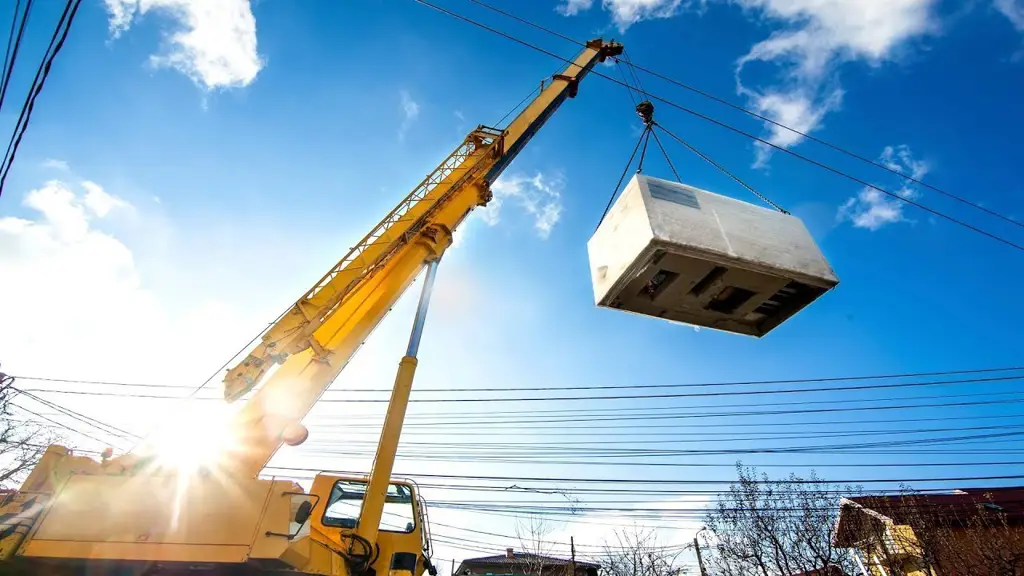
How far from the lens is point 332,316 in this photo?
742 centimetres

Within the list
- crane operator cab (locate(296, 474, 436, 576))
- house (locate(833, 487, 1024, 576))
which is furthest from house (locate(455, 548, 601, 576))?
crane operator cab (locate(296, 474, 436, 576))

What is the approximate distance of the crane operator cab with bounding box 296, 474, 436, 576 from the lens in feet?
16.4

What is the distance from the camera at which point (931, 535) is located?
13148 mm

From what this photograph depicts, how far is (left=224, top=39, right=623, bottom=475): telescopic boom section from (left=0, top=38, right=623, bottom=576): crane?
0.02 metres

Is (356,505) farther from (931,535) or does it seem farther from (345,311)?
(931,535)

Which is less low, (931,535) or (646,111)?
(646,111)

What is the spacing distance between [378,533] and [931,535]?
15.6 metres

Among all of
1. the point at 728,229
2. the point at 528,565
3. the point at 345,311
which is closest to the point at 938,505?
the point at 528,565

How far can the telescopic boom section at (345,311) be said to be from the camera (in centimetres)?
633

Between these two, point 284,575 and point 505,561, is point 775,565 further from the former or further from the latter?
point 284,575

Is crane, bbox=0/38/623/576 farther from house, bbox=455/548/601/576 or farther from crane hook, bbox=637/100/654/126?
house, bbox=455/548/601/576

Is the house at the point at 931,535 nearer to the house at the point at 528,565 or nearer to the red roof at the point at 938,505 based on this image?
the red roof at the point at 938,505

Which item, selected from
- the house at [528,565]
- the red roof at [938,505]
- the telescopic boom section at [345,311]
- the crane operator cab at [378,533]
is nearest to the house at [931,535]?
the red roof at [938,505]

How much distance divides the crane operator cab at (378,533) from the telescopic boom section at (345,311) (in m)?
0.78
